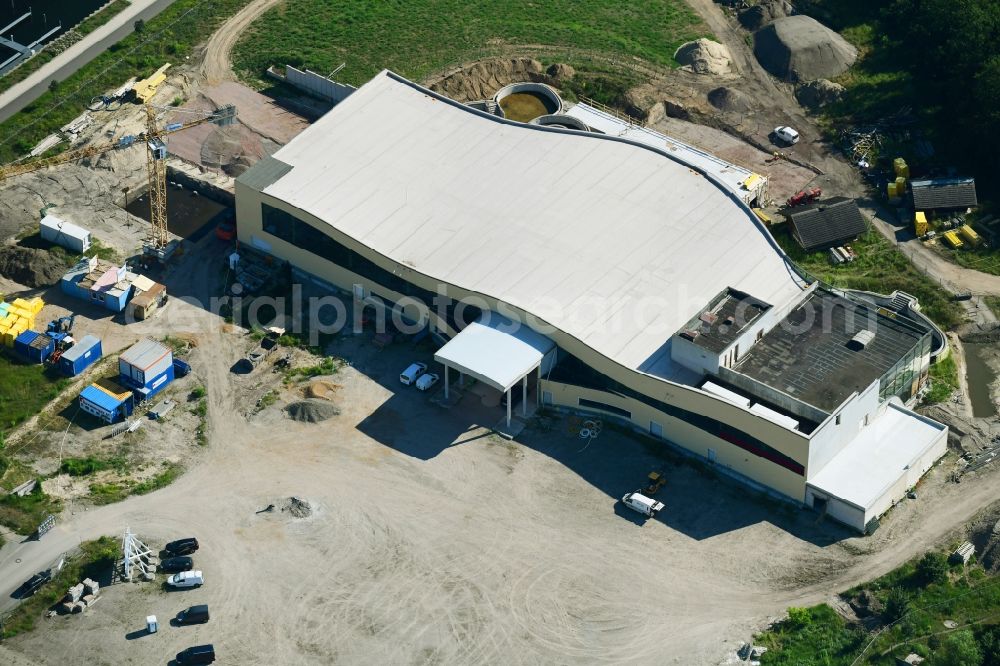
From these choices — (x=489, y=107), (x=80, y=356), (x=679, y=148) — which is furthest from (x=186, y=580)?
(x=679, y=148)

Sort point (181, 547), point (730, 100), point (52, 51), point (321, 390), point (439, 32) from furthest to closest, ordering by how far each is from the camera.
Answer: point (439, 32)
point (52, 51)
point (730, 100)
point (321, 390)
point (181, 547)

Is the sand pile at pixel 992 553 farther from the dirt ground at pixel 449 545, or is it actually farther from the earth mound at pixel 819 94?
→ the earth mound at pixel 819 94

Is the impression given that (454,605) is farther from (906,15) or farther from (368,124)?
(906,15)

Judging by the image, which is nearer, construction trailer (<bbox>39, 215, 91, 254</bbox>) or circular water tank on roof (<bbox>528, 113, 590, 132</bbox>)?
construction trailer (<bbox>39, 215, 91, 254</bbox>)

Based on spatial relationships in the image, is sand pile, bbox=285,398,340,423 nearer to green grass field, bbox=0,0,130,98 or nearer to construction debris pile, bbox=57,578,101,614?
construction debris pile, bbox=57,578,101,614

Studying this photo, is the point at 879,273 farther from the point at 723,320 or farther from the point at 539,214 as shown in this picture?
the point at 539,214

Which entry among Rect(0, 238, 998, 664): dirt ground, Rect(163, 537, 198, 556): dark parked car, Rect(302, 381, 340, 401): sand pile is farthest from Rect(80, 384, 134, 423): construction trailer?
Rect(163, 537, 198, 556): dark parked car

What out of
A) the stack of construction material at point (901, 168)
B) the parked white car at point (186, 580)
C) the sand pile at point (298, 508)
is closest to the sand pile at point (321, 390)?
the sand pile at point (298, 508)
